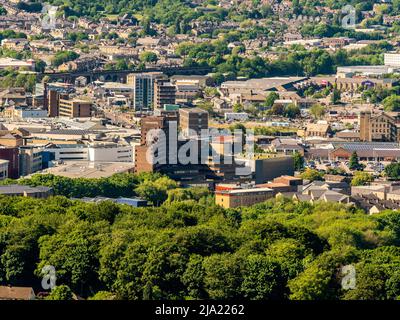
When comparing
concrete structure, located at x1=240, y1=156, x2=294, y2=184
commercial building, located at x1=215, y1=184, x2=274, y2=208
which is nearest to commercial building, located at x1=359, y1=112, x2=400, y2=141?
concrete structure, located at x1=240, y1=156, x2=294, y2=184

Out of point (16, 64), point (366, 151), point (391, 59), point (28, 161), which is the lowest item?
point (366, 151)

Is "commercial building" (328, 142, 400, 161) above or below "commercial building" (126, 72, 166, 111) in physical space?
below

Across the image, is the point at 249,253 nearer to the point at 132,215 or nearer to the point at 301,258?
the point at 301,258

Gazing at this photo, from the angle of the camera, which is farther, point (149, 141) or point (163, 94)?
point (163, 94)

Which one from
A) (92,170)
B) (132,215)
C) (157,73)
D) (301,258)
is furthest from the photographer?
(157,73)

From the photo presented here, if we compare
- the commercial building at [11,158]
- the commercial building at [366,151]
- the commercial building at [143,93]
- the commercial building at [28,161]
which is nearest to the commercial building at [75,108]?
the commercial building at [143,93]

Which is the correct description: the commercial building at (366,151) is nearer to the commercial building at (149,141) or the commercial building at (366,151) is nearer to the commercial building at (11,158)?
the commercial building at (149,141)

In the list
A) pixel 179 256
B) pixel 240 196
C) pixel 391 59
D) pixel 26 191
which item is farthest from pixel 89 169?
pixel 391 59

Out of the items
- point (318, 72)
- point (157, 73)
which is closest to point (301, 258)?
point (157, 73)

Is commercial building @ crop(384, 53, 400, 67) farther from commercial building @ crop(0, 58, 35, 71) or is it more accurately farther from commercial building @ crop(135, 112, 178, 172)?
commercial building @ crop(135, 112, 178, 172)

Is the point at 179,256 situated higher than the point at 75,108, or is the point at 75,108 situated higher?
the point at 75,108

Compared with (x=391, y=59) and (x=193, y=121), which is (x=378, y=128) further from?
(x=391, y=59)
